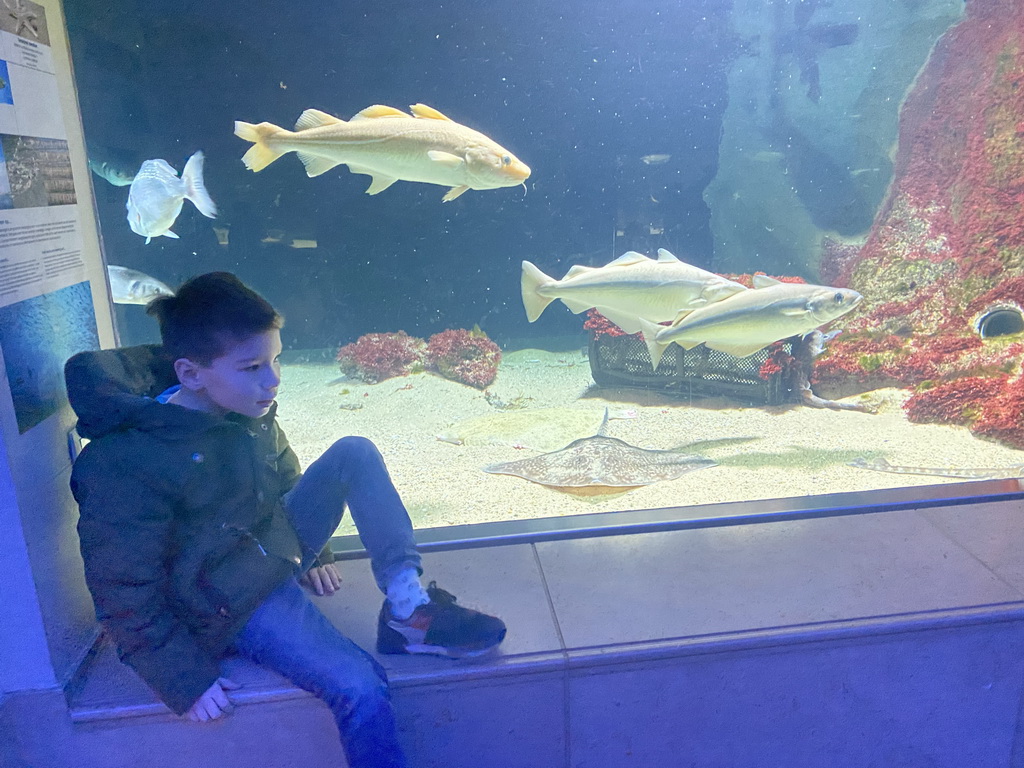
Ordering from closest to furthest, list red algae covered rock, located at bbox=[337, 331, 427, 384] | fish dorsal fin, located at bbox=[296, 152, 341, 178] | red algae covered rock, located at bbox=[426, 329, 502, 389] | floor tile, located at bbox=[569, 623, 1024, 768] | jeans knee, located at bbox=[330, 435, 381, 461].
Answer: floor tile, located at bbox=[569, 623, 1024, 768] → jeans knee, located at bbox=[330, 435, 381, 461] → fish dorsal fin, located at bbox=[296, 152, 341, 178] → red algae covered rock, located at bbox=[426, 329, 502, 389] → red algae covered rock, located at bbox=[337, 331, 427, 384]

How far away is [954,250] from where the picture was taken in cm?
664

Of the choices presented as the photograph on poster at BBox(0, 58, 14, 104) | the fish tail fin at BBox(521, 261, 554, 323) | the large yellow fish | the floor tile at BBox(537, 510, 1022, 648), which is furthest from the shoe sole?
the fish tail fin at BBox(521, 261, 554, 323)

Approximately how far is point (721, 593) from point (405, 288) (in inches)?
307

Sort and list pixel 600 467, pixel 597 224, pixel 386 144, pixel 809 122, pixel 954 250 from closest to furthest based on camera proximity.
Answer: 1. pixel 386 144
2. pixel 600 467
3. pixel 954 250
4. pixel 597 224
5. pixel 809 122

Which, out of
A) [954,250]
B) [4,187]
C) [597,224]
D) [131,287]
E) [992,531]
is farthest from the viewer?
[597,224]

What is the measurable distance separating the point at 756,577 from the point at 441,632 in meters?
1.35

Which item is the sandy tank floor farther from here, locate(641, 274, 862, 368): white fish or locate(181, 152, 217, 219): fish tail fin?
locate(181, 152, 217, 219): fish tail fin

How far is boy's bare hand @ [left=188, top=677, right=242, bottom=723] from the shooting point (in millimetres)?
1750

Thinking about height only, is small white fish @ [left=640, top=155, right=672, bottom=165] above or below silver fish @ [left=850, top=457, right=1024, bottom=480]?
above

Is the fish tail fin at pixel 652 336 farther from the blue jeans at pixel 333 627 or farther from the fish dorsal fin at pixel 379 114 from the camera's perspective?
the blue jeans at pixel 333 627

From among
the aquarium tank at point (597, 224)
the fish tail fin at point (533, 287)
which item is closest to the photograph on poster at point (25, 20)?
the aquarium tank at point (597, 224)

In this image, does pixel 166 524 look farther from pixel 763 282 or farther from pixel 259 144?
pixel 763 282

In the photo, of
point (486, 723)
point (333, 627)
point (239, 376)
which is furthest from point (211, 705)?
point (239, 376)

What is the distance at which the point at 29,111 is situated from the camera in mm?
1824
